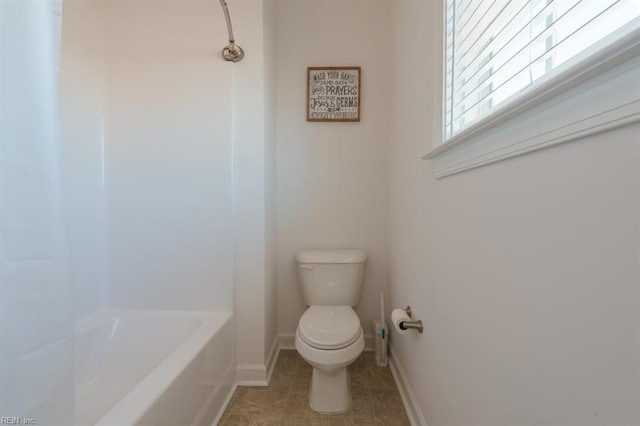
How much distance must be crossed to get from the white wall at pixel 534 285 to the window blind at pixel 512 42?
0.42 feet

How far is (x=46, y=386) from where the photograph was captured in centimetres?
55

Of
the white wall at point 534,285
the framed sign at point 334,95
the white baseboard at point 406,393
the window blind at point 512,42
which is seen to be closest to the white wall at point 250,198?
the framed sign at point 334,95

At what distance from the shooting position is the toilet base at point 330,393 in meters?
1.35

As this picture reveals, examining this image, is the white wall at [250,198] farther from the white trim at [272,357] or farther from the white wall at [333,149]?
the white wall at [333,149]

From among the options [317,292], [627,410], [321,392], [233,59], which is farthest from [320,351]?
[233,59]

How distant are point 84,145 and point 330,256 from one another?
4.99ft

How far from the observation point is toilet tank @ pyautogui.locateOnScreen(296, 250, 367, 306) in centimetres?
171

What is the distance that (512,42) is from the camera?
0.63m

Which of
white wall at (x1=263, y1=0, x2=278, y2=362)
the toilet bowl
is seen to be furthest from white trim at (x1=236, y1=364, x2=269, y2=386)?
the toilet bowl

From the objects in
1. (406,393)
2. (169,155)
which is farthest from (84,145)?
(406,393)

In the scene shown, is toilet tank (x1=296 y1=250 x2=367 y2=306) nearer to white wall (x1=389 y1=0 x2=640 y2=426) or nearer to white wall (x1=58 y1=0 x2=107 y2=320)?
white wall (x1=389 y1=0 x2=640 y2=426)

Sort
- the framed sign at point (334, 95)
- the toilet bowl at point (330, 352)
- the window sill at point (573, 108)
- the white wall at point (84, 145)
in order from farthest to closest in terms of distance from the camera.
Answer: the framed sign at point (334, 95), the white wall at point (84, 145), the toilet bowl at point (330, 352), the window sill at point (573, 108)

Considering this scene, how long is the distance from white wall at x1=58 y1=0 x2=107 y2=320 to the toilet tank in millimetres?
1182

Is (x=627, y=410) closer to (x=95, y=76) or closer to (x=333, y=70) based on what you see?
(x=333, y=70)
